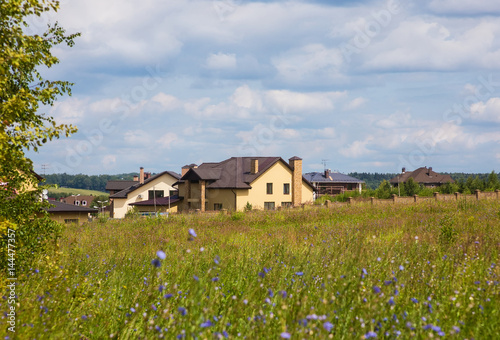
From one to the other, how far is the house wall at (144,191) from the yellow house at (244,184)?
949 cm

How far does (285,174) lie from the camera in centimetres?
4922

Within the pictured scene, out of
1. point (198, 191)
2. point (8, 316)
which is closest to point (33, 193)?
point (8, 316)

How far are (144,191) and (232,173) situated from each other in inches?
729

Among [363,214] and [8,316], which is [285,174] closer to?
[363,214]

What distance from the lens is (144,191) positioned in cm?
6016

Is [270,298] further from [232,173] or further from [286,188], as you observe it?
[286,188]

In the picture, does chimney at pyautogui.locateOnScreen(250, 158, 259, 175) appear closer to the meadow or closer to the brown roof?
the meadow

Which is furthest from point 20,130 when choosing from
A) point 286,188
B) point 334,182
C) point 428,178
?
point 428,178

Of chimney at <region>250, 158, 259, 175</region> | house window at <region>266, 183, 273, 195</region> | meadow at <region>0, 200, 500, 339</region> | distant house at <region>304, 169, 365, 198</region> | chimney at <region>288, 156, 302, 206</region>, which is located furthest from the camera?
distant house at <region>304, 169, 365, 198</region>

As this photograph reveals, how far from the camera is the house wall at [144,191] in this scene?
5959cm

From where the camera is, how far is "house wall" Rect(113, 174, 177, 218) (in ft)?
196

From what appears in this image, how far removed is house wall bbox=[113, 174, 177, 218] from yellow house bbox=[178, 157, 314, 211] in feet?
31.1

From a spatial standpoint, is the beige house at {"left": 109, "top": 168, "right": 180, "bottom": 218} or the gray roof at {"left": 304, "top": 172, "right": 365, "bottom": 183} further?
the gray roof at {"left": 304, "top": 172, "right": 365, "bottom": 183}

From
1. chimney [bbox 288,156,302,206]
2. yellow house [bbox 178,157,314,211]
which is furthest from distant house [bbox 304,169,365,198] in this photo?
yellow house [bbox 178,157,314,211]
